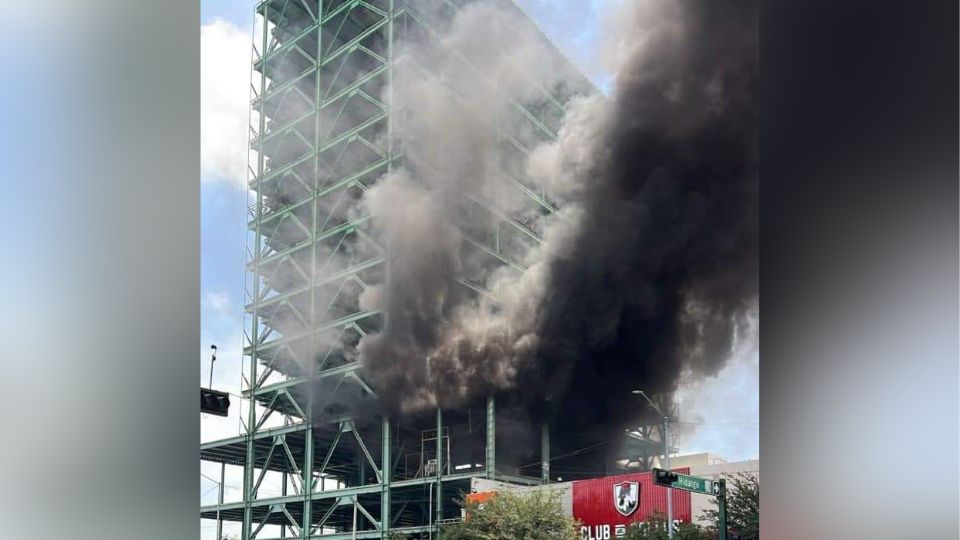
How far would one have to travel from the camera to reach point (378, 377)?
5004 millimetres

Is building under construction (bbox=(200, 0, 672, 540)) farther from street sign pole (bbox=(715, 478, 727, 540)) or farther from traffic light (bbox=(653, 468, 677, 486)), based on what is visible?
street sign pole (bbox=(715, 478, 727, 540))

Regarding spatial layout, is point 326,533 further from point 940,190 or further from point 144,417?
point 940,190

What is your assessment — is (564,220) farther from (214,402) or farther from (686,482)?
(214,402)

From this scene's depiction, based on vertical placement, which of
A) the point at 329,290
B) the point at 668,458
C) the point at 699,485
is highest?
the point at 329,290

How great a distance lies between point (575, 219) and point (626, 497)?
1473 millimetres

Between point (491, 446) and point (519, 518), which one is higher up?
point (491, 446)

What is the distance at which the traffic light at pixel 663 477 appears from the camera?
15.8ft

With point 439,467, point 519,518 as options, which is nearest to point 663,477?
point 519,518

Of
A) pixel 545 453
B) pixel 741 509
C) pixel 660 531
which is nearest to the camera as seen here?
pixel 741 509

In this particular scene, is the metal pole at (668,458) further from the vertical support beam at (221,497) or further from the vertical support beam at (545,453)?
the vertical support beam at (221,497)

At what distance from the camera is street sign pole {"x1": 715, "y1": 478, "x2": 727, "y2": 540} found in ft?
15.7

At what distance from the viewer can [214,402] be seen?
479 cm

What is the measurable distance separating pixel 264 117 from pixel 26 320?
316cm

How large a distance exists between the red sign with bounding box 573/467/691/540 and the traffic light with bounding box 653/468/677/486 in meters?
0.02
